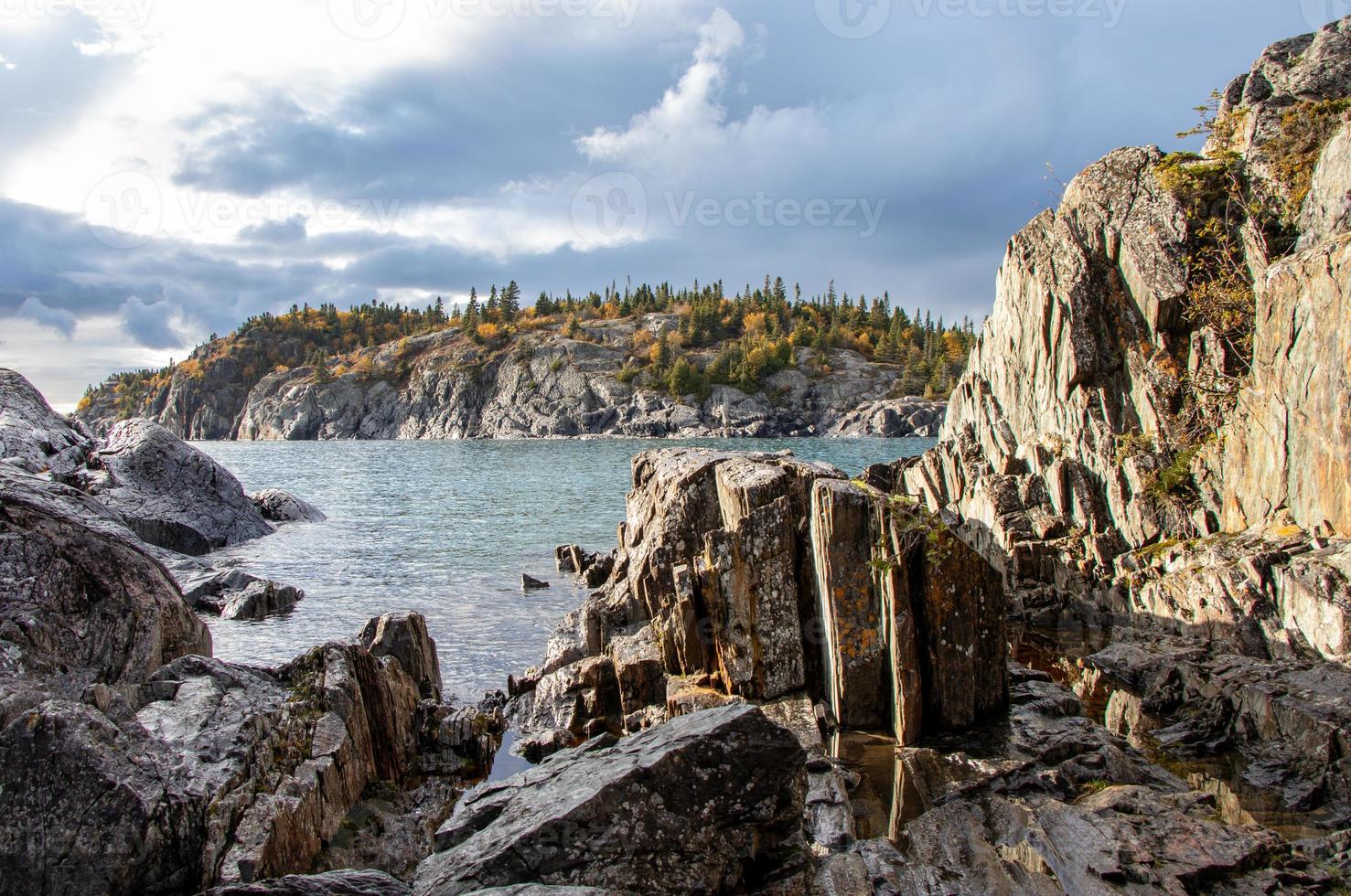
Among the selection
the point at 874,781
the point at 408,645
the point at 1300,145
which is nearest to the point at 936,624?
the point at 874,781

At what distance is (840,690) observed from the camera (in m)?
10.7

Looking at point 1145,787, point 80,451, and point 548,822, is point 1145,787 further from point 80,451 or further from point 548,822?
point 80,451

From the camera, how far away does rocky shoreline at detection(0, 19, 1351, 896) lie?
21.9ft

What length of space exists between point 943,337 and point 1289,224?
186159 mm

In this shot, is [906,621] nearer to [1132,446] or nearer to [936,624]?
[936,624]

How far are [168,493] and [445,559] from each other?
12.3 meters

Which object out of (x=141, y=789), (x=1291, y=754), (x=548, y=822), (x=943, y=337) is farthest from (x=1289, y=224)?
(x=943, y=337)

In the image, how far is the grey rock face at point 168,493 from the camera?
30469 millimetres

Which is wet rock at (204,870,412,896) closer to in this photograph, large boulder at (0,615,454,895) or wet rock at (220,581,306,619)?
large boulder at (0,615,454,895)

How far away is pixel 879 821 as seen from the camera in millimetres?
8391

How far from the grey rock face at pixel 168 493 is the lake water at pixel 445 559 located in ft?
4.59

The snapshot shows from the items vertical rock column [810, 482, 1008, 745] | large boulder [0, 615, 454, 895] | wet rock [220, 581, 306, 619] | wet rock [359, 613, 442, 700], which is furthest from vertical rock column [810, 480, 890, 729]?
wet rock [220, 581, 306, 619]

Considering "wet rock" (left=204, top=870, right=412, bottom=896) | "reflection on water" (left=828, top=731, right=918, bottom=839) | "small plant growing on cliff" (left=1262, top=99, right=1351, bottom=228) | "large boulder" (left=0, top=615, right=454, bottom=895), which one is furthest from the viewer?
"small plant growing on cliff" (left=1262, top=99, right=1351, bottom=228)

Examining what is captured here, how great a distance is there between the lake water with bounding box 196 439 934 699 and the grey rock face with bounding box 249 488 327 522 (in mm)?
1459
